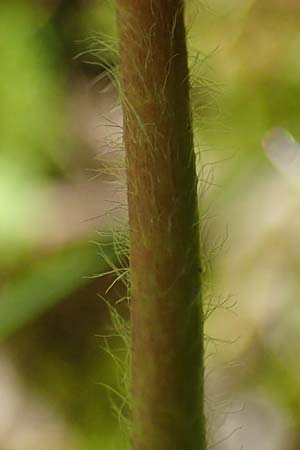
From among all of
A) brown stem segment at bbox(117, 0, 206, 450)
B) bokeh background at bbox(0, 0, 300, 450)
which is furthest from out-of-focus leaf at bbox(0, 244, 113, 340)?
brown stem segment at bbox(117, 0, 206, 450)

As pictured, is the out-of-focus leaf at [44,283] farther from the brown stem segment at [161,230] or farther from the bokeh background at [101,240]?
the brown stem segment at [161,230]

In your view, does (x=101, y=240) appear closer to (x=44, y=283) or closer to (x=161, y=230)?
(x=44, y=283)

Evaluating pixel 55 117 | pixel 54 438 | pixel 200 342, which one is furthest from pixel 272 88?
pixel 200 342

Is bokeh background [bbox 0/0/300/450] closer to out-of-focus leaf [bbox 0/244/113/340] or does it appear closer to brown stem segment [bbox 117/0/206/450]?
out-of-focus leaf [bbox 0/244/113/340]

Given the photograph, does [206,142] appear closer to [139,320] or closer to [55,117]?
[55,117]

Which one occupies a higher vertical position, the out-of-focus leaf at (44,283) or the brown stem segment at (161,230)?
the out-of-focus leaf at (44,283)

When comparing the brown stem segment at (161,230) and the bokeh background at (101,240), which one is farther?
the bokeh background at (101,240)

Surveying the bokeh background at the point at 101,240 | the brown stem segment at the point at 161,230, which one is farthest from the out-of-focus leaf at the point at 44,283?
the brown stem segment at the point at 161,230

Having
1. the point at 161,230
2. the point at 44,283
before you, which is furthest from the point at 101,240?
the point at 161,230
